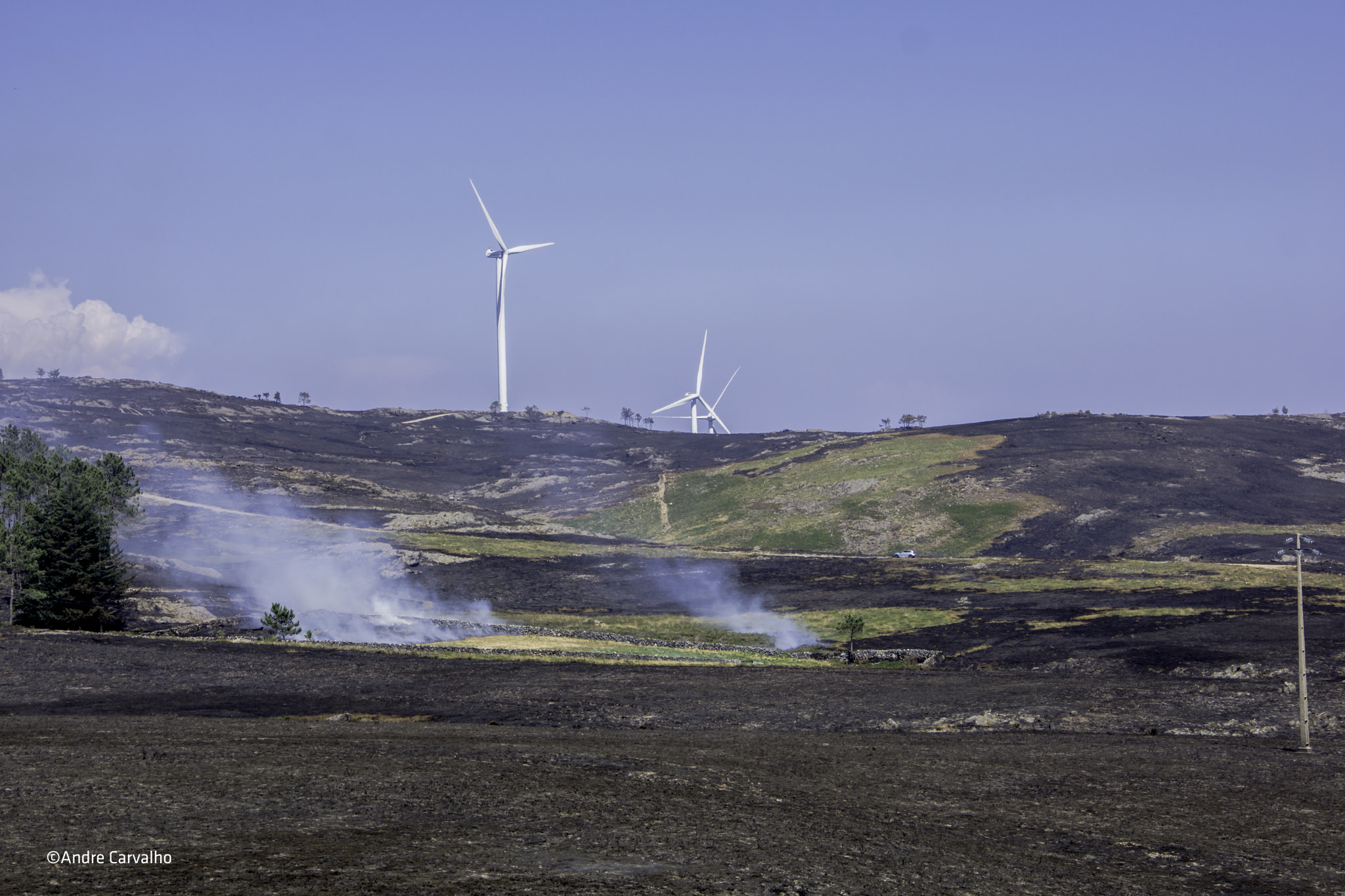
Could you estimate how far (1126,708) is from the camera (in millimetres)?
46000

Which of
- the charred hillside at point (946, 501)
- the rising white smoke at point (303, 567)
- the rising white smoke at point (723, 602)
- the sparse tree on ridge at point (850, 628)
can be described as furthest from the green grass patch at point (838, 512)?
the sparse tree on ridge at point (850, 628)

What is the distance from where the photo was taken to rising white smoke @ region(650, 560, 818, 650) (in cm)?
9269

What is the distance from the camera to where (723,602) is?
109375 mm

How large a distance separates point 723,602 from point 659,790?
8197 cm

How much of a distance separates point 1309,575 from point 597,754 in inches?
3780

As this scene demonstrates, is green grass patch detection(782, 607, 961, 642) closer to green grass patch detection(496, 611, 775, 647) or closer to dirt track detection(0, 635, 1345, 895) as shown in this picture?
green grass patch detection(496, 611, 775, 647)

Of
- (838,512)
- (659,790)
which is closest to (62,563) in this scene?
(659,790)

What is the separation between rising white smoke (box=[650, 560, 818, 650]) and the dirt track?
40.5m

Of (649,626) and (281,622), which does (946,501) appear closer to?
(649,626)

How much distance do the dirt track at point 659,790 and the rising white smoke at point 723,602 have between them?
40.5 meters

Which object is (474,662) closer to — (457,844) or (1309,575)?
(457,844)

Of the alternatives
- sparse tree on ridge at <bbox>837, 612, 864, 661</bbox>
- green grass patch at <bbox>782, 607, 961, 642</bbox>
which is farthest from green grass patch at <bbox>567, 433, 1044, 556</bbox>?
sparse tree on ridge at <bbox>837, 612, 864, 661</bbox>

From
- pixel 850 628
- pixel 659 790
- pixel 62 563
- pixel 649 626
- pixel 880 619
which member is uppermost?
pixel 62 563

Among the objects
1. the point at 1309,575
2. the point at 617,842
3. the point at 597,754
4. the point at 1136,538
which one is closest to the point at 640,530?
the point at 1136,538
